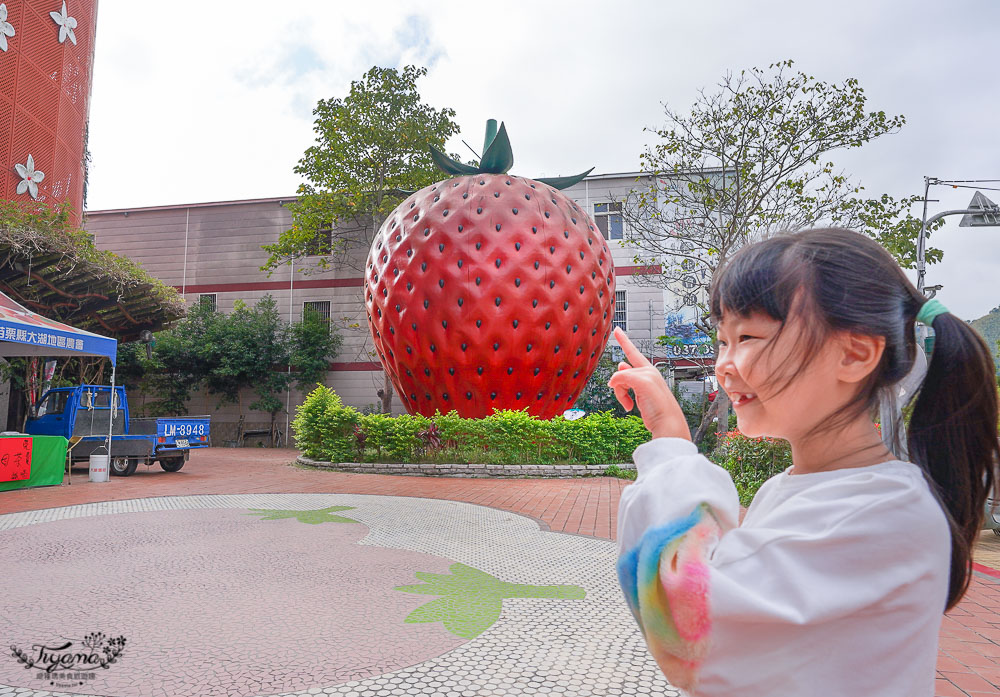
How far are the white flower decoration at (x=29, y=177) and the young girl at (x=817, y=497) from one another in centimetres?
1682

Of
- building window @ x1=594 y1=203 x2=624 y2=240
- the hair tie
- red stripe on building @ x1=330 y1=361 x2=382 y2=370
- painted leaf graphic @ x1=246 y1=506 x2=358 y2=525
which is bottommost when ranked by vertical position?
painted leaf graphic @ x1=246 y1=506 x2=358 y2=525

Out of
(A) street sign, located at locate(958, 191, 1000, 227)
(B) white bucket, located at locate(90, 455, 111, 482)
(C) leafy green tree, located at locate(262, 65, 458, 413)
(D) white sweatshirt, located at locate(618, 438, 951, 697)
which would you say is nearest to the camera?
(D) white sweatshirt, located at locate(618, 438, 951, 697)

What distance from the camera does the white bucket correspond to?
962cm

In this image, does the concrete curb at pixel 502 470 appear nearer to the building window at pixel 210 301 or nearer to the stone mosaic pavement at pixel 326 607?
the stone mosaic pavement at pixel 326 607

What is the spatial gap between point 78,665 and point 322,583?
1.37 m

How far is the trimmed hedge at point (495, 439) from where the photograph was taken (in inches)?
423

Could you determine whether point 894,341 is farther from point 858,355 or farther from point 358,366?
point 358,366

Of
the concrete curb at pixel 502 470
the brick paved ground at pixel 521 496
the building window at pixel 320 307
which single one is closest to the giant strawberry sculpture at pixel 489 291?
the concrete curb at pixel 502 470

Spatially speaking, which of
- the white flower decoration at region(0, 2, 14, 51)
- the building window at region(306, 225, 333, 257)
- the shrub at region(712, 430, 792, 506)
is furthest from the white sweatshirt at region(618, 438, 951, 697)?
the building window at region(306, 225, 333, 257)

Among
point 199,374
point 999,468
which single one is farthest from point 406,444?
point 199,374

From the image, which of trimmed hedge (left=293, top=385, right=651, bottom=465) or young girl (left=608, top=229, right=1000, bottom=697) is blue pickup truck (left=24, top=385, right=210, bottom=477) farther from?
young girl (left=608, top=229, right=1000, bottom=697)

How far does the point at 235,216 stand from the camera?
23.2 meters

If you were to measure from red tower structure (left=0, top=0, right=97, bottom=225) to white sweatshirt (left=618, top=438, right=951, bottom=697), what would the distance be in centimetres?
1668

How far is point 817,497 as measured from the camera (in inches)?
31.1
